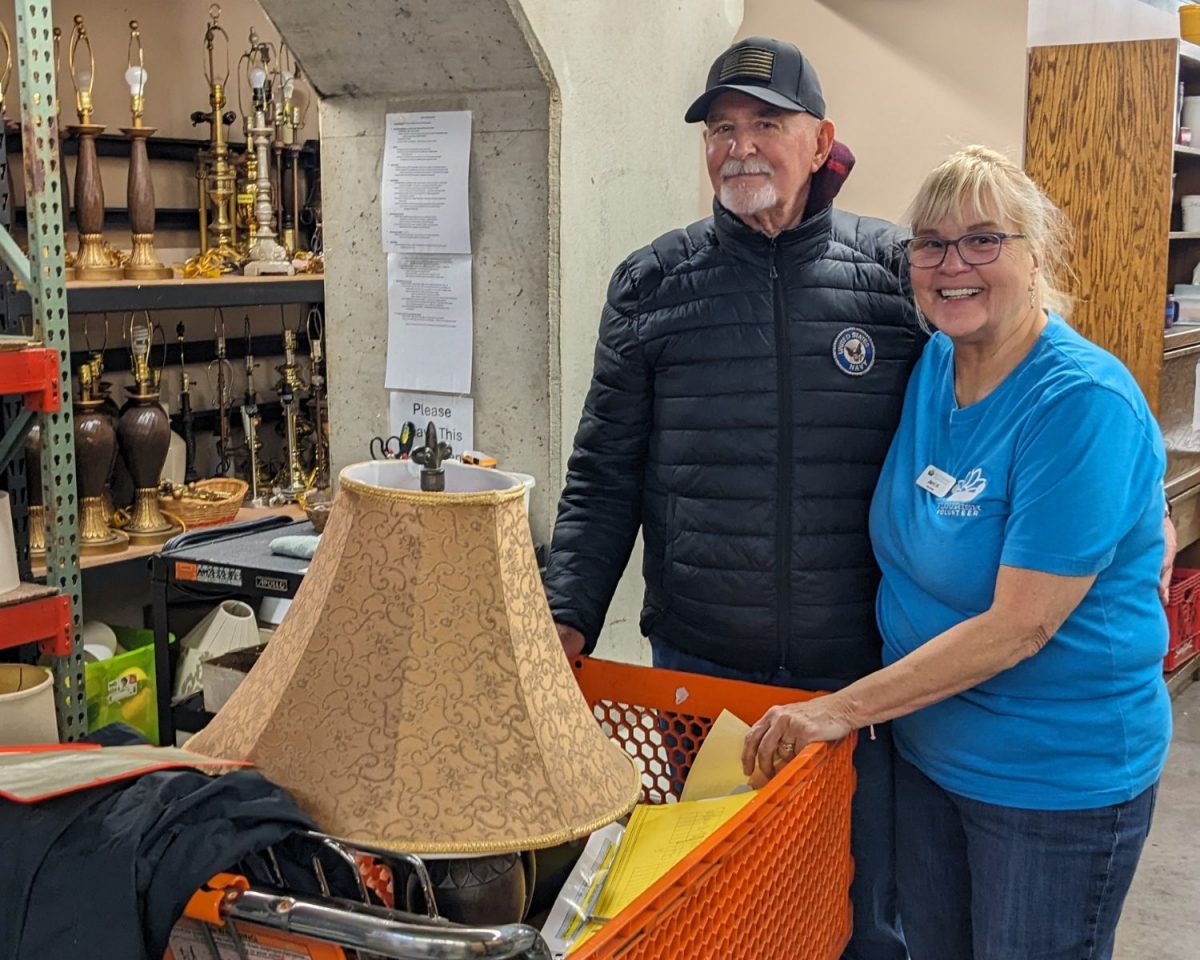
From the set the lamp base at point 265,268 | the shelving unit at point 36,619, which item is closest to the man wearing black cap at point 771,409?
the shelving unit at point 36,619

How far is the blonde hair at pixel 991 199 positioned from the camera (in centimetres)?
143

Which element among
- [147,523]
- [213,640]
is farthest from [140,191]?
[213,640]

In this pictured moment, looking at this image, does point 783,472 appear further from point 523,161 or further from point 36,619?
point 36,619

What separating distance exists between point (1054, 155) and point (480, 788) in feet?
12.2

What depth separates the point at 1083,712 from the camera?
1.41 metres

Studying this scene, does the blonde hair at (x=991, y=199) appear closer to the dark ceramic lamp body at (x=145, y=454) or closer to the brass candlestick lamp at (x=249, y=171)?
the dark ceramic lamp body at (x=145, y=454)

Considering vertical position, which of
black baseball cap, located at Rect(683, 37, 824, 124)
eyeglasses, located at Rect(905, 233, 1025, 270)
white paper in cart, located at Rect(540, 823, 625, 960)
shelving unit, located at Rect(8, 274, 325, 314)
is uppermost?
black baseball cap, located at Rect(683, 37, 824, 124)

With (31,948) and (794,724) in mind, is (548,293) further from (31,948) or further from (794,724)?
(31,948)

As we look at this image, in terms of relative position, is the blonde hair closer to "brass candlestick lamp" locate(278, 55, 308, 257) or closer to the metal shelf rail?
the metal shelf rail

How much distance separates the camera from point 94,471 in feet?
10.9

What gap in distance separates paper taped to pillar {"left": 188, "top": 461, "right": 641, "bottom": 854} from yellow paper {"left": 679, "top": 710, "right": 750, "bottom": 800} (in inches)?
18.9

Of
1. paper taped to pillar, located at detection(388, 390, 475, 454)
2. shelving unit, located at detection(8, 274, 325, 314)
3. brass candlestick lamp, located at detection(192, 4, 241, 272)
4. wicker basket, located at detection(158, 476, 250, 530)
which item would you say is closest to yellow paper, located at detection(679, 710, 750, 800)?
paper taped to pillar, located at detection(388, 390, 475, 454)

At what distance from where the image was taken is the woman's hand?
135cm

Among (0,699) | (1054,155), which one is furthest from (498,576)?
(1054,155)
